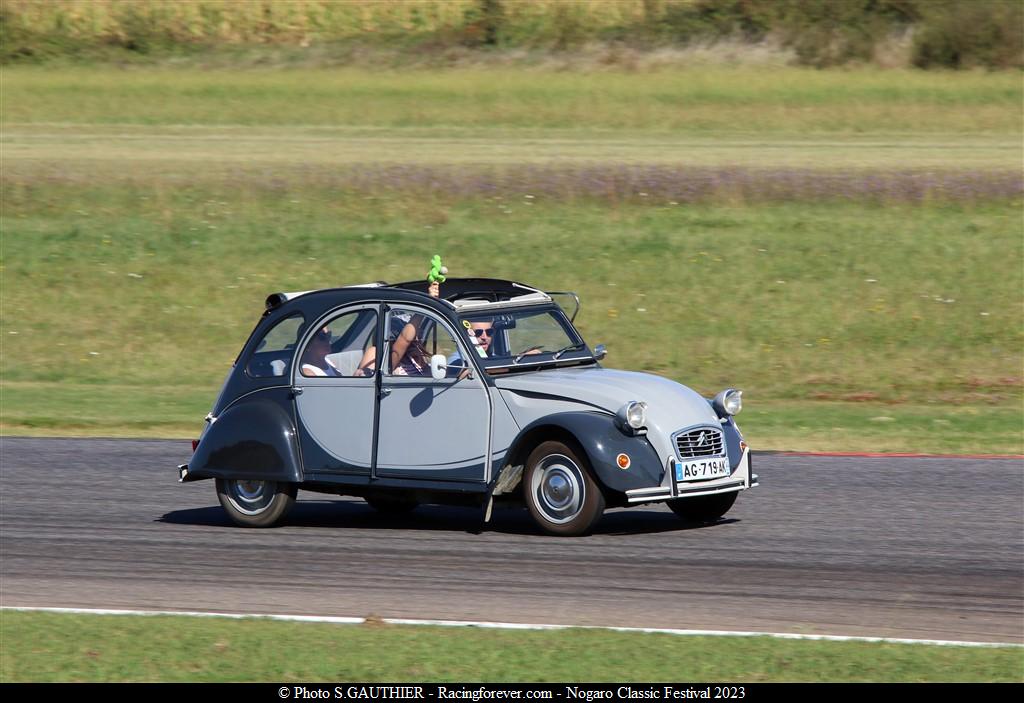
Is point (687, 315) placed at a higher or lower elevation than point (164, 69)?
lower

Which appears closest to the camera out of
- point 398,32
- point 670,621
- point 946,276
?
point 670,621

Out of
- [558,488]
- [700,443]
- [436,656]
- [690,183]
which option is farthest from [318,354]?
[690,183]

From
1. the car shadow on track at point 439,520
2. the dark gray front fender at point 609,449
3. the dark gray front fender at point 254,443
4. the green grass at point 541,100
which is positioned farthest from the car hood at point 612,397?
the green grass at point 541,100

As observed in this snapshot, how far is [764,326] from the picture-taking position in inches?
912

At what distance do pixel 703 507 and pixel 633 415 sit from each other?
1.47m

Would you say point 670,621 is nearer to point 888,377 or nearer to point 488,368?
point 488,368

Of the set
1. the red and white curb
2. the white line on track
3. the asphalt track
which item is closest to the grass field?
the red and white curb

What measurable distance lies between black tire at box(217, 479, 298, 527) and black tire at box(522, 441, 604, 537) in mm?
2000

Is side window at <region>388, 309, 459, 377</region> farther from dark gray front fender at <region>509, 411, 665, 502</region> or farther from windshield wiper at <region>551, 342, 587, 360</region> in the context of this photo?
dark gray front fender at <region>509, 411, 665, 502</region>

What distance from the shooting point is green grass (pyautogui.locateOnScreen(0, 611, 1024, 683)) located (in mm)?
7434

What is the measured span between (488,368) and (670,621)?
3138 millimetres

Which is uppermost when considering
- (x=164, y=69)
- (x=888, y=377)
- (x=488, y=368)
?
(x=164, y=69)

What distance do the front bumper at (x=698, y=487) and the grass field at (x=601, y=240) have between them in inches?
198
